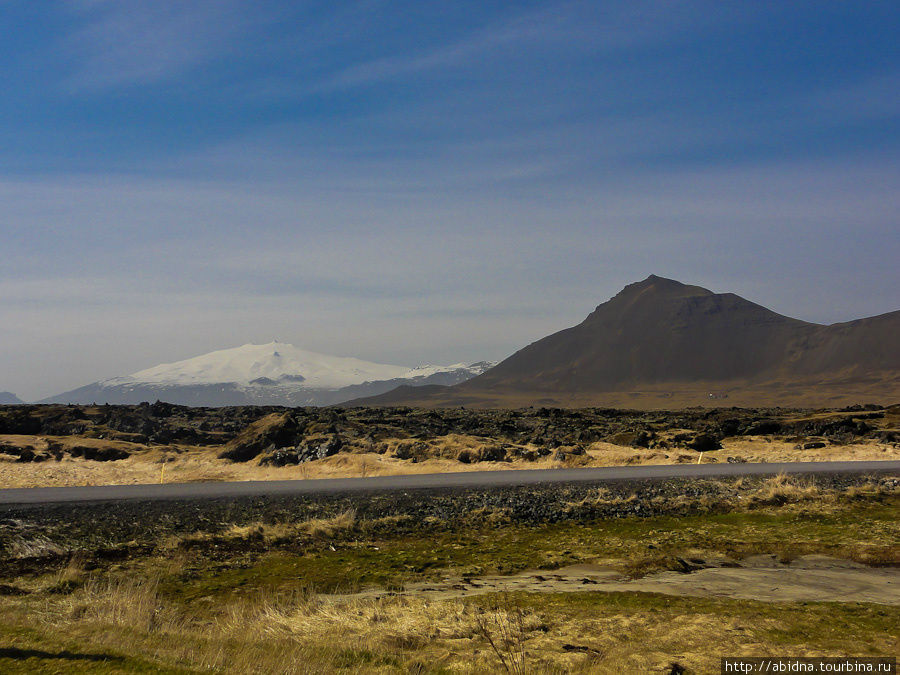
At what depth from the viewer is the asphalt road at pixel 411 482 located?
37.6m

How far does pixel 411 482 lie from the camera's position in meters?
42.3

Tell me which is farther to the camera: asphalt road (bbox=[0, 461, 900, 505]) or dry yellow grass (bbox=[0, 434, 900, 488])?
dry yellow grass (bbox=[0, 434, 900, 488])

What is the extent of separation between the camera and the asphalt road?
37.6 metres

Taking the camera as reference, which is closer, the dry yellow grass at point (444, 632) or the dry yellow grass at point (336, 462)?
the dry yellow grass at point (444, 632)

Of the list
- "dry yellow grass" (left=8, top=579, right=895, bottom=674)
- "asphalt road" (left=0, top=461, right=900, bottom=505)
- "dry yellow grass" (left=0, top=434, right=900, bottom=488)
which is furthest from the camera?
"dry yellow grass" (left=0, top=434, right=900, bottom=488)

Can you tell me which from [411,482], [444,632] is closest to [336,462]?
A: [411,482]

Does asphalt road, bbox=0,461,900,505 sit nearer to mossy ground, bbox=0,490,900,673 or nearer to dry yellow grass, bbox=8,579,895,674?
mossy ground, bbox=0,490,900,673

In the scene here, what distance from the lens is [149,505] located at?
3334 centimetres

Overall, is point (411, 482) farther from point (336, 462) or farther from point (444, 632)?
point (444, 632)

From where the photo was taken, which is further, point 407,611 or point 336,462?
point 336,462

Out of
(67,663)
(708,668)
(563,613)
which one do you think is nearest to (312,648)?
(67,663)

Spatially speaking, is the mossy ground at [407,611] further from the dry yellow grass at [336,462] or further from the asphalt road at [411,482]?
the dry yellow grass at [336,462]

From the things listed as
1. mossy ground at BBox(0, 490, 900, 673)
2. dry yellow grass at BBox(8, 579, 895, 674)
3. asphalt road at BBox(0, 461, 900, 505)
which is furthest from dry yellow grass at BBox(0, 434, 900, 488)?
dry yellow grass at BBox(8, 579, 895, 674)

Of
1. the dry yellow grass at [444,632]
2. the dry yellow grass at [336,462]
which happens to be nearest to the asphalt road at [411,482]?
the dry yellow grass at [336,462]
